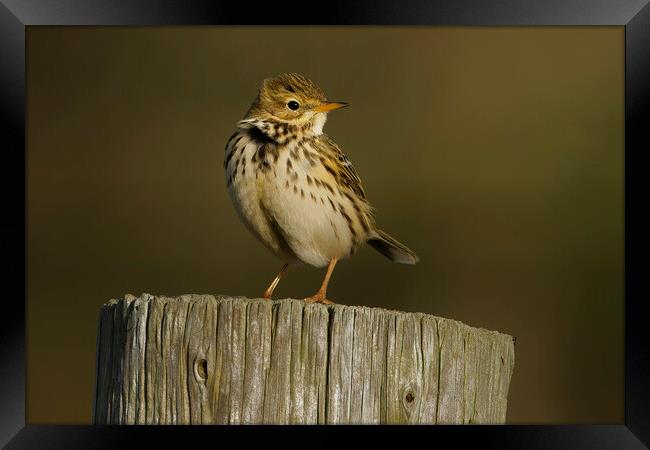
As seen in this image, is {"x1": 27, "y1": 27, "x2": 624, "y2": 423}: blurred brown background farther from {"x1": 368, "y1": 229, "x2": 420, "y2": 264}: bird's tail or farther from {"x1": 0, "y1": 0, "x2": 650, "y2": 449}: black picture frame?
{"x1": 0, "y1": 0, "x2": 650, "y2": 449}: black picture frame

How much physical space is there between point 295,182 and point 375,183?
203 inches

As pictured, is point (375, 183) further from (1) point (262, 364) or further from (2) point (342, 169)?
(1) point (262, 364)

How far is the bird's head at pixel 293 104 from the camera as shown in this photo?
24.8ft

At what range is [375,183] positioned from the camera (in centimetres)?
1220

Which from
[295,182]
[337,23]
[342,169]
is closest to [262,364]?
[337,23]

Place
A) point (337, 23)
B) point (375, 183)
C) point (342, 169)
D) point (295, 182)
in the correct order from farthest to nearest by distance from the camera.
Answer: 1. point (375, 183)
2. point (342, 169)
3. point (295, 182)
4. point (337, 23)

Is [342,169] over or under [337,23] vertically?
under

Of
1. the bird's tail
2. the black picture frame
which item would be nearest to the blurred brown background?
the bird's tail

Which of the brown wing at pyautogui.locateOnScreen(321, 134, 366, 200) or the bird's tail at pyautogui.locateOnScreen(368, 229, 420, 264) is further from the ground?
the brown wing at pyautogui.locateOnScreen(321, 134, 366, 200)

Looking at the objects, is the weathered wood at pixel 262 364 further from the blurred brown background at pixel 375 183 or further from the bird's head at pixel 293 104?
the blurred brown background at pixel 375 183

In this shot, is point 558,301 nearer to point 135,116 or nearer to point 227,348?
point 135,116

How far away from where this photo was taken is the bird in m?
7.09

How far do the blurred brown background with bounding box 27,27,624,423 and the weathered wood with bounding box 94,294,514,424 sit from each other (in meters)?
5.33

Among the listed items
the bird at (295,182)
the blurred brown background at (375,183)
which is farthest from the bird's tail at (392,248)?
the blurred brown background at (375,183)
